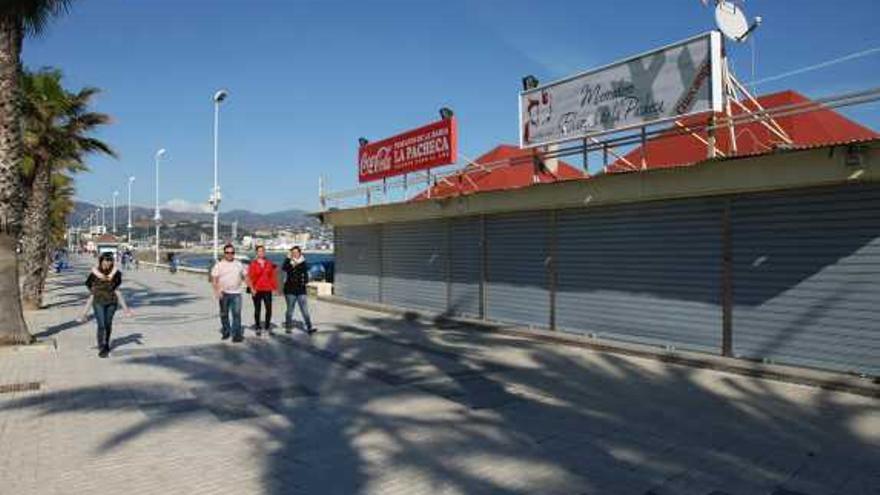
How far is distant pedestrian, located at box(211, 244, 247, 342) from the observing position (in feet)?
43.2

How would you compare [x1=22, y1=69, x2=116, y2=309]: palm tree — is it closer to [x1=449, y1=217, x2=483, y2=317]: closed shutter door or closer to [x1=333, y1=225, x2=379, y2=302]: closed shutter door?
[x1=333, y1=225, x2=379, y2=302]: closed shutter door

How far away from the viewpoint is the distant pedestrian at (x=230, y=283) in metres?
13.2

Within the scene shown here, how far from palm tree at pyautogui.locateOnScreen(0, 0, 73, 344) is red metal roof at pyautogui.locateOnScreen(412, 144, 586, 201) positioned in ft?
27.8

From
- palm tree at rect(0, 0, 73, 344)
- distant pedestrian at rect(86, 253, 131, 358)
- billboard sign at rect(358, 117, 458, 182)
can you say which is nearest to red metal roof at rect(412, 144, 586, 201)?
billboard sign at rect(358, 117, 458, 182)

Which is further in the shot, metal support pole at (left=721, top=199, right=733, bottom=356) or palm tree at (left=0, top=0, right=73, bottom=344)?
palm tree at (left=0, top=0, right=73, bottom=344)

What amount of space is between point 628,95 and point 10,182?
10.4 metres

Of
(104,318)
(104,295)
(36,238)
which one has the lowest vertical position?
(104,318)

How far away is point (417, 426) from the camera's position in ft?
23.6

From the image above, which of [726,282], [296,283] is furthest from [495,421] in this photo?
[296,283]

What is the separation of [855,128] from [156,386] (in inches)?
518

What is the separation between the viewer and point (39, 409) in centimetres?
788

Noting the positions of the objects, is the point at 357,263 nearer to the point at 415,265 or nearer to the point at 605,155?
the point at 415,265

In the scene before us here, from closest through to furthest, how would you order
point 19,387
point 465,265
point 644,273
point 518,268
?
point 19,387
point 644,273
point 518,268
point 465,265

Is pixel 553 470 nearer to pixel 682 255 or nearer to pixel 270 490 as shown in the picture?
pixel 270 490
